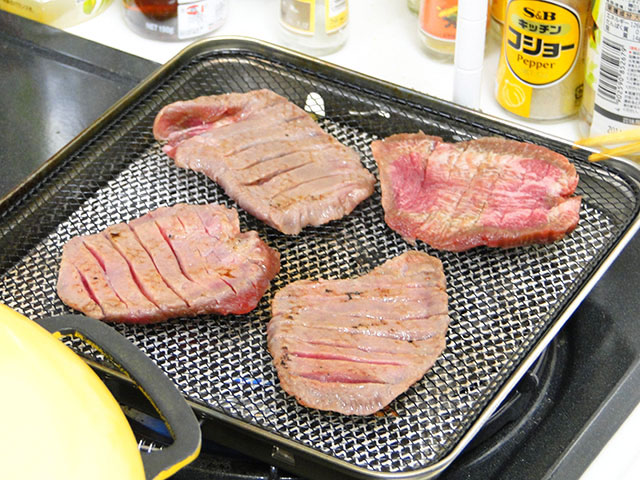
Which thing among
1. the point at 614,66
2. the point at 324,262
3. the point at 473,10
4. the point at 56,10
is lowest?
the point at 324,262

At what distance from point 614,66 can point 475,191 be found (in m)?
0.38

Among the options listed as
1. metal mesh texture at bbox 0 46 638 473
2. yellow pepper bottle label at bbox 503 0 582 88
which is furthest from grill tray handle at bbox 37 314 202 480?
yellow pepper bottle label at bbox 503 0 582 88

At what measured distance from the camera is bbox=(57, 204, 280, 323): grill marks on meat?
1.51 meters

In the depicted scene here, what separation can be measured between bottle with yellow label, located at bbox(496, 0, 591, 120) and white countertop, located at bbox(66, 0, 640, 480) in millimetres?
49

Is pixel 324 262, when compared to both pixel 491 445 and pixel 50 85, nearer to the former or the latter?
pixel 491 445

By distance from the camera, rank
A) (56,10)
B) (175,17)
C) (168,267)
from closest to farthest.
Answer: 1. (168,267)
2. (175,17)
3. (56,10)

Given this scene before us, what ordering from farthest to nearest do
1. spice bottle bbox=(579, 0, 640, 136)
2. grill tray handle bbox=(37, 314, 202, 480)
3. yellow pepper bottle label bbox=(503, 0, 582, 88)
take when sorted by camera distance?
yellow pepper bottle label bbox=(503, 0, 582, 88) → spice bottle bbox=(579, 0, 640, 136) → grill tray handle bbox=(37, 314, 202, 480)

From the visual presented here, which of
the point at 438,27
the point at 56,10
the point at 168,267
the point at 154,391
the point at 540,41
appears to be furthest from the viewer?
the point at 56,10

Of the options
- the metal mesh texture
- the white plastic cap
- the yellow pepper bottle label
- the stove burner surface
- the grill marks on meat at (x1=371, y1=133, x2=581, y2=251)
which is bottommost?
the stove burner surface

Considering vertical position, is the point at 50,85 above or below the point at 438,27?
below

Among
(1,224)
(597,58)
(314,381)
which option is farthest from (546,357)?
(1,224)

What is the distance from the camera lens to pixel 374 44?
229 cm

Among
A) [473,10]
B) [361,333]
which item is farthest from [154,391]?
[473,10]

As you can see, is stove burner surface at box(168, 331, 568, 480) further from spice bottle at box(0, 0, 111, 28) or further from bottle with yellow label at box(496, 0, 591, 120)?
spice bottle at box(0, 0, 111, 28)
